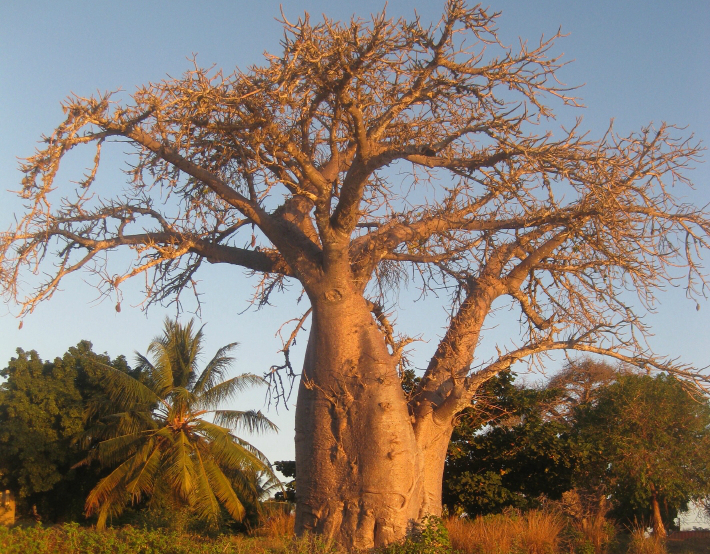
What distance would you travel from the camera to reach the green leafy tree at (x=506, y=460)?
11.1 meters

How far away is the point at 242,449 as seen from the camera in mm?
16406

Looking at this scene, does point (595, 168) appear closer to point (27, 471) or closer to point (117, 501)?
point (117, 501)

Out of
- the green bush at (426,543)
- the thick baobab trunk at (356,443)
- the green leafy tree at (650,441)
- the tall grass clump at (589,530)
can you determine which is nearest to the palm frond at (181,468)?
the tall grass clump at (589,530)

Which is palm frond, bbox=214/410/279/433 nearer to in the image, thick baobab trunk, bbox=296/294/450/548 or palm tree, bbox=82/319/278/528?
palm tree, bbox=82/319/278/528

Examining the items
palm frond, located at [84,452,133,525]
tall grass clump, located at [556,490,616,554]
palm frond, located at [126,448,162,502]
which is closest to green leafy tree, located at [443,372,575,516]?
tall grass clump, located at [556,490,616,554]

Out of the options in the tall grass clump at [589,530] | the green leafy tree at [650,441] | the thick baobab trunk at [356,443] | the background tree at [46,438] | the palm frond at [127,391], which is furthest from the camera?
the background tree at [46,438]

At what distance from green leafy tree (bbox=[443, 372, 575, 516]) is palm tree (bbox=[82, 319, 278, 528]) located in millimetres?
5538

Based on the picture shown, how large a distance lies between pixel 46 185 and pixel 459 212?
3.63 metres

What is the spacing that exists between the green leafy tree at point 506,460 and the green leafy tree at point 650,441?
2.53 metres

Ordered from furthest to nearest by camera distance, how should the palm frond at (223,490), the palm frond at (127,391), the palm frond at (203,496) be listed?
the palm frond at (127,391)
the palm frond at (223,490)
the palm frond at (203,496)

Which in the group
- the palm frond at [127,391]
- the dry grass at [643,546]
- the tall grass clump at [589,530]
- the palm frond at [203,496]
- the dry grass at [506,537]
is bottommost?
the dry grass at [643,546]

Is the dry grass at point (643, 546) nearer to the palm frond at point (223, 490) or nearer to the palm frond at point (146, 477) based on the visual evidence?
the palm frond at point (223, 490)

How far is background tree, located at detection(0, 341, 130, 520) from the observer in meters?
18.0

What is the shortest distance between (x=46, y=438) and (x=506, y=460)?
12.7 m
